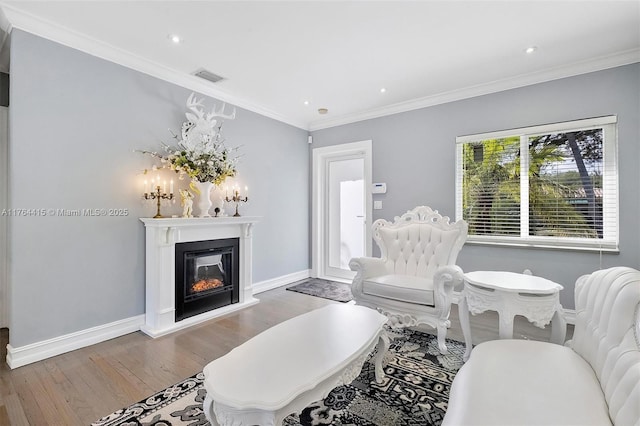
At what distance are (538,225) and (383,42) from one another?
8.53 feet

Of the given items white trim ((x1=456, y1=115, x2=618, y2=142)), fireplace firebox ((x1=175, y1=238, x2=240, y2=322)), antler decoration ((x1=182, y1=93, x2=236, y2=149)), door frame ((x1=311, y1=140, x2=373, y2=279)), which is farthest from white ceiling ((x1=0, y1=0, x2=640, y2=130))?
fireplace firebox ((x1=175, y1=238, x2=240, y2=322))

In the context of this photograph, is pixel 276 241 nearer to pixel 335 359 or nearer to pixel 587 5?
pixel 335 359

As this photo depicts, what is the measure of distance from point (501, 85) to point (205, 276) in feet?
13.5

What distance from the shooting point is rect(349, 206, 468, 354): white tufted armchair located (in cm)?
247

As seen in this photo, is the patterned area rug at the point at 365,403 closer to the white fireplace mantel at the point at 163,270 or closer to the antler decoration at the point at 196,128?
the white fireplace mantel at the point at 163,270

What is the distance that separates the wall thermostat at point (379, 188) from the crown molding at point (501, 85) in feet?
3.39

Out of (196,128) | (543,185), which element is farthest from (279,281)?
(543,185)

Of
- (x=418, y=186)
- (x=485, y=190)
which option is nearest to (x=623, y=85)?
(x=485, y=190)

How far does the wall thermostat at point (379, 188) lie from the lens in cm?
430

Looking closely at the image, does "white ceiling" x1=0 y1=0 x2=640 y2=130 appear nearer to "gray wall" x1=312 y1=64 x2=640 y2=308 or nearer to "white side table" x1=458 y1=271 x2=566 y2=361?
"gray wall" x1=312 y1=64 x2=640 y2=308

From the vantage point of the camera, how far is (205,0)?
6.91 ft

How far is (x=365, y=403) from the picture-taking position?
1.78 metres

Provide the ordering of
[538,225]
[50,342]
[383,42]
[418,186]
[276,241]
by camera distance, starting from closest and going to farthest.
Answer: [50,342]
[383,42]
[538,225]
[418,186]
[276,241]

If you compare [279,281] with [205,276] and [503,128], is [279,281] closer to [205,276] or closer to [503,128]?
[205,276]
